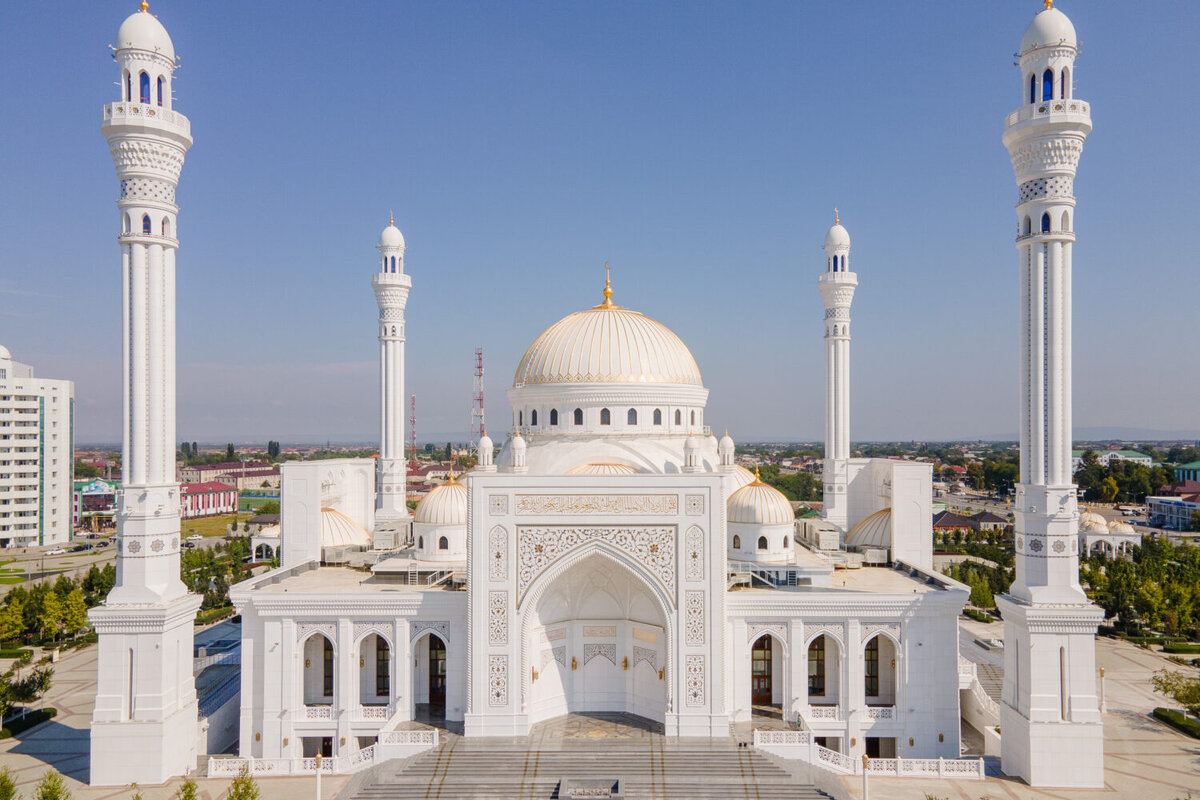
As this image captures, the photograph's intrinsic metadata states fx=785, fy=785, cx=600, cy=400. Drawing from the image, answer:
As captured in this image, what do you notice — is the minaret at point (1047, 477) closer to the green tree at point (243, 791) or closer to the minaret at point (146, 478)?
the green tree at point (243, 791)

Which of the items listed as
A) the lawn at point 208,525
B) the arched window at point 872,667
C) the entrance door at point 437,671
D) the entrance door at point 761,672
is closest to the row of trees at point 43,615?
the entrance door at point 437,671

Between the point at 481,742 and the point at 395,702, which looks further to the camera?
the point at 395,702

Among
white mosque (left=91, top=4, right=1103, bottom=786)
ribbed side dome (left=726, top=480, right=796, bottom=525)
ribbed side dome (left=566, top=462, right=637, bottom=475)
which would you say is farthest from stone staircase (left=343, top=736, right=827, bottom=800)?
ribbed side dome (left=566, top=462, right=637, bottom=475)

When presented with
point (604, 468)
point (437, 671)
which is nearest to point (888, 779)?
point (604, 468)

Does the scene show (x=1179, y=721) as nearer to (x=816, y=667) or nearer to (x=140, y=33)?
(x=816, y=667)

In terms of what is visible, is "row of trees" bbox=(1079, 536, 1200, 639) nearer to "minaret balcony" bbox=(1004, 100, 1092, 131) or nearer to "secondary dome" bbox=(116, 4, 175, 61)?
"minaret balcony" bbox=(1004, 100, 1092, 131)

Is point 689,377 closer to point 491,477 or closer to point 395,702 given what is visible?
point 491,477

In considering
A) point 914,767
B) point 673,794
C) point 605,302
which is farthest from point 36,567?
point 914,767
